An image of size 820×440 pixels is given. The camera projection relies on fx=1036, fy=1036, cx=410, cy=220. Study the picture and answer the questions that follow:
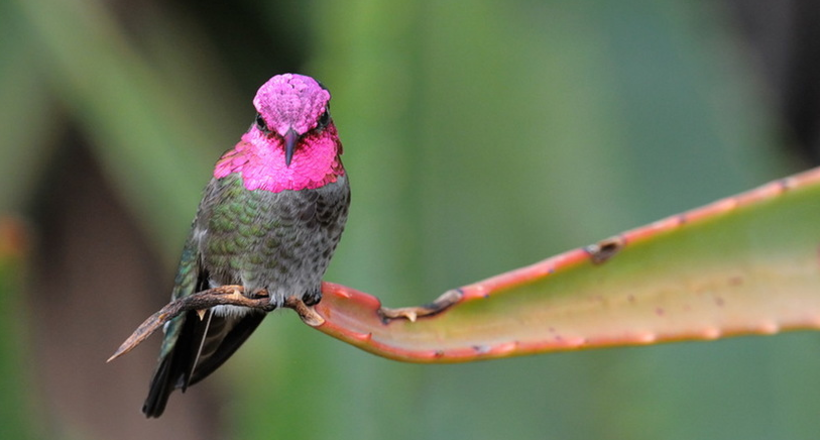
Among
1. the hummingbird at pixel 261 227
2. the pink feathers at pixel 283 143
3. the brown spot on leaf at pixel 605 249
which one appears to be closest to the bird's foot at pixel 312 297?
the hummingbird at pixel 261 227

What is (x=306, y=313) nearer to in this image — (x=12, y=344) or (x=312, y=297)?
(x=312, y=297)

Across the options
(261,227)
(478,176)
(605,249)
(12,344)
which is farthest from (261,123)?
(478,176)

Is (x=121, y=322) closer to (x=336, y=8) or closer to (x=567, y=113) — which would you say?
(x=336, y=8)

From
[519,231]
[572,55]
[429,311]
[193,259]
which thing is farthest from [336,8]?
[429,311]

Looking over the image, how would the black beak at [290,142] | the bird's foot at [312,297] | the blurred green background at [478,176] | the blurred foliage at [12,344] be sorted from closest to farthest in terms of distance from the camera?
the black beak at [290,142] → the bird's foot at [312,297] → the blurred foliage at [12,344] → the blurred green background at [478,176]

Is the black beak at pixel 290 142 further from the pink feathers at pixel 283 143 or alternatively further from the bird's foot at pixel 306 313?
the bird's foot at pixel 306 313

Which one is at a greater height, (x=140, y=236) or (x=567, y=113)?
(x=140, y=236)

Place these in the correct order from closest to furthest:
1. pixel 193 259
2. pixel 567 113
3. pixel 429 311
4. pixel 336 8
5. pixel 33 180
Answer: pixel 429 311, pixel 193 259, pixel 567 113, pixel 336 8, pixel 33 180
